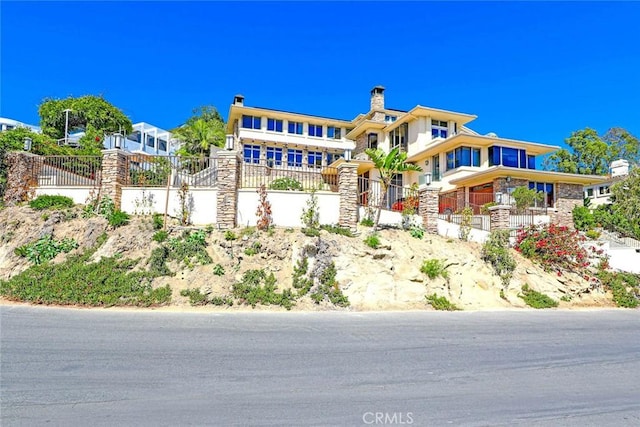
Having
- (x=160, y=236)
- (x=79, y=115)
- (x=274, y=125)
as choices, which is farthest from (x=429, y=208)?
(x=79, y=115)

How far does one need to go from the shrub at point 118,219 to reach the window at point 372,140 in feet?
84.9

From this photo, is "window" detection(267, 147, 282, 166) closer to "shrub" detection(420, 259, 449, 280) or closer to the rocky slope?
the rocky slope

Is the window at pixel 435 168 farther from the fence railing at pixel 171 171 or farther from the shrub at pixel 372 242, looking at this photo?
the fence railing at pixel 171 171

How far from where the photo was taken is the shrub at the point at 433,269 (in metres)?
14.4

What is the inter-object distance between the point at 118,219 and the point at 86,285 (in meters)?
3.45

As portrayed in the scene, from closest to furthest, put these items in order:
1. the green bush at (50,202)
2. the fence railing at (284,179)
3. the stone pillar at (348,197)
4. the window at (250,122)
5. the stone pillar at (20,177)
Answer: the green bush at (50,202), the stone pillar at (348,197), the stone pillar at (20,177), the fence railing at (284,179), the window at (250,122)

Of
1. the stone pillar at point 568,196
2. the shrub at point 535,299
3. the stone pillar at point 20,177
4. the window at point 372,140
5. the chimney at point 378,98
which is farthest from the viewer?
the chimney at point 378,98

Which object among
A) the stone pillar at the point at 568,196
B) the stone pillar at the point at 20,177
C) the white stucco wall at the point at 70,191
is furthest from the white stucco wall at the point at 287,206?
the stone pillar at the point at 568,196

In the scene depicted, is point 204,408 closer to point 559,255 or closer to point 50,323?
point 50,323

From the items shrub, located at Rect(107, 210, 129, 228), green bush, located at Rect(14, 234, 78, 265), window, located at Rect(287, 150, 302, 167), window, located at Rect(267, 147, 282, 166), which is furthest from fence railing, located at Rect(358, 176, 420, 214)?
window, located at Rect(267, 147, 282, 166)

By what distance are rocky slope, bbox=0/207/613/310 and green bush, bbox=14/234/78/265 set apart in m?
0.22

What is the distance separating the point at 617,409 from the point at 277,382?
447 cm

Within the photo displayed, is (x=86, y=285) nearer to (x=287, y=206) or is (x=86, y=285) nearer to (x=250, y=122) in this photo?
(x=287, y=206)

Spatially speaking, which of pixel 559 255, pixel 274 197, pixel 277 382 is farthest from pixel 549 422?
pixel 559 255
